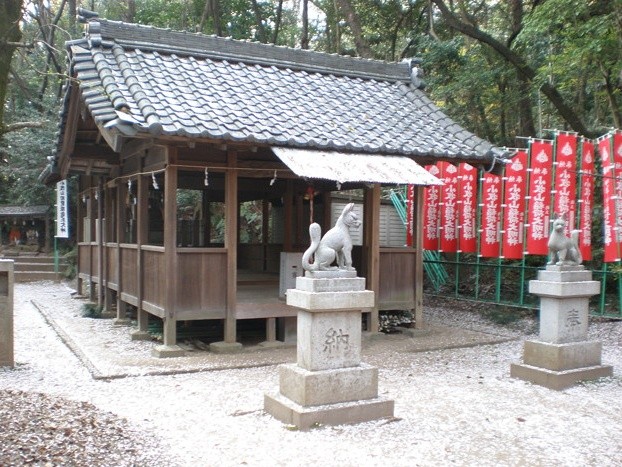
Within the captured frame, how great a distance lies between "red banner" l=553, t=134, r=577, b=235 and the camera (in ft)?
38.0

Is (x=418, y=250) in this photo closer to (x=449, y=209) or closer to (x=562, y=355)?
(x=449, y=209)

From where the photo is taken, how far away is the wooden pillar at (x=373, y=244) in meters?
10.7

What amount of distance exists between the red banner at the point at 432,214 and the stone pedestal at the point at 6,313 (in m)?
9.63

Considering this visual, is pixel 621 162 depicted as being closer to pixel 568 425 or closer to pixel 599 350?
pixel 599 350

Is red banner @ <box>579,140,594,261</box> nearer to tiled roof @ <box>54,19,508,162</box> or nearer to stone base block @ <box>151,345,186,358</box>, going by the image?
tiled roof @ <box>54,19,508,162</box>

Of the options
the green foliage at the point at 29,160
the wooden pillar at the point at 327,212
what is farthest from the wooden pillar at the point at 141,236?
the green foliage at the point at 29,160

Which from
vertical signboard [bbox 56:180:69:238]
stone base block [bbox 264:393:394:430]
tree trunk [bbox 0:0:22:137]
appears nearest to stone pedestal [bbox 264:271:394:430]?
stone base block [bbox 264:393:394:430]

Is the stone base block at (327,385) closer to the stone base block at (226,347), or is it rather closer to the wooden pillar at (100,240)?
the stone base block at (226,347)

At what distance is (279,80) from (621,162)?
6887mm

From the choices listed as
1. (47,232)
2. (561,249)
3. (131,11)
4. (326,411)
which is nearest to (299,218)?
(561,249)

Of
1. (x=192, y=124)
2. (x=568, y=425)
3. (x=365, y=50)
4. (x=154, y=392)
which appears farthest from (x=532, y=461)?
(x=365, y=50)

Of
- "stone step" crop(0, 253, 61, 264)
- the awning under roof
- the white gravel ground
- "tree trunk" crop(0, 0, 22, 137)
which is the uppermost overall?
"tree trunk" crop(0, 0, 22, 137)

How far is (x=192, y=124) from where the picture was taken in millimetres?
8609

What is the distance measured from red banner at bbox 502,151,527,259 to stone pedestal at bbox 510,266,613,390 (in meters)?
4.05
